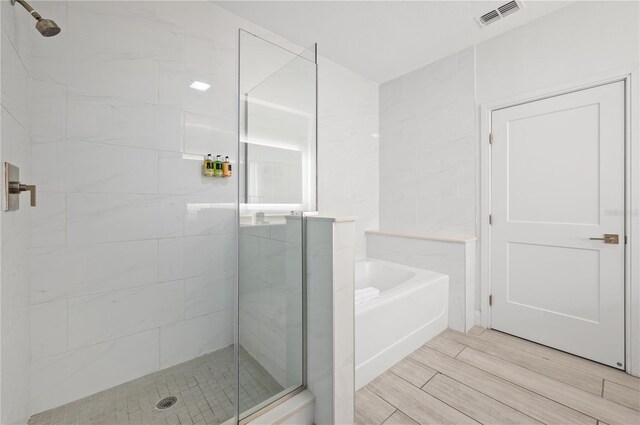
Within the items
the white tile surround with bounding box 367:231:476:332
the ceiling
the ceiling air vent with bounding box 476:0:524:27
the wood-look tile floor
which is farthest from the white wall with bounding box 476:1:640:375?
the white tile surround with bounding box 367:231:476:332

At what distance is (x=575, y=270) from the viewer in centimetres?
202

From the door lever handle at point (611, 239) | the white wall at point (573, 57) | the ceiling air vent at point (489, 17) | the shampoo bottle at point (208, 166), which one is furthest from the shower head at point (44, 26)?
the door lever handle at point (611, 239)

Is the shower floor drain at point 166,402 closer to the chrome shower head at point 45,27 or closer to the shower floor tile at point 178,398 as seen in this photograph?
the shower floor tile at point 178,398

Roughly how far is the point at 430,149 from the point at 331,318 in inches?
89.6

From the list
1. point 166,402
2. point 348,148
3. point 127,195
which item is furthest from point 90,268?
point 348,148

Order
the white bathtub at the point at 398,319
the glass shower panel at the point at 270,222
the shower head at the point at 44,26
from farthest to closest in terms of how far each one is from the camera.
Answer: the white bathtub at the point at 398,319 → the glass shower panel at the point at 270,222 → the shower head at the point at 44,26

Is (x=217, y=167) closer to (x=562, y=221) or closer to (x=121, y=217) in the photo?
(x=121, y=217)

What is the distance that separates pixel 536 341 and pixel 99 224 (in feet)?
10.8

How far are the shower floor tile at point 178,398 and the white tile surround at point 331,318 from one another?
24 centimetres

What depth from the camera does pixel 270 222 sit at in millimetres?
1360

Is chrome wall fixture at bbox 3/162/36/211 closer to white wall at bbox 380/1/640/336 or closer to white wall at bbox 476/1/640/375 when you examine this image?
white wall at bbox 380/1/640/336

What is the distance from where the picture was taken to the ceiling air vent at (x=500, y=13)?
2.01 m

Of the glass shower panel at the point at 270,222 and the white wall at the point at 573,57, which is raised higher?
the white wall at the point at 573,57

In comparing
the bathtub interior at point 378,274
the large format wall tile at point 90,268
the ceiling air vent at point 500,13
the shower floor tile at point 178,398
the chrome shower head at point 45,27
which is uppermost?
the ceiling air vent at point 500,13
